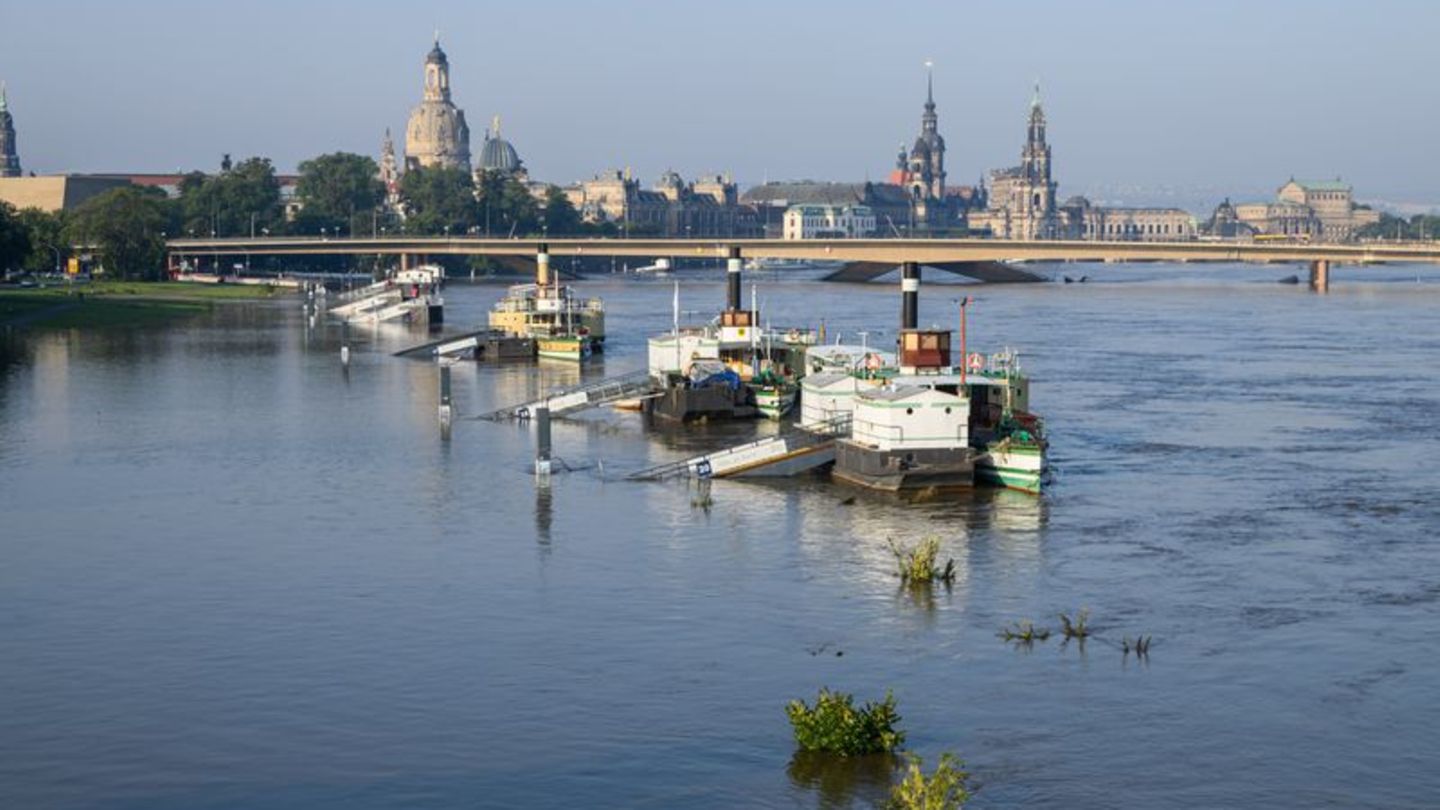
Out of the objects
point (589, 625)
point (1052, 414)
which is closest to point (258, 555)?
point (589, 625)

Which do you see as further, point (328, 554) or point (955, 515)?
point (955, 515)

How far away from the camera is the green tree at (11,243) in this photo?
12556 cm

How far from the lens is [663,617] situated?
1484 inches

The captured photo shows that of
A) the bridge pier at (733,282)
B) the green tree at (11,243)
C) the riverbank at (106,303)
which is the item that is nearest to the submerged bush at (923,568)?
the bridge pier at (733,282)

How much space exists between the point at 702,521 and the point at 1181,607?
13014 millimetres

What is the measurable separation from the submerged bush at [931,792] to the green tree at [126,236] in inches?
5548

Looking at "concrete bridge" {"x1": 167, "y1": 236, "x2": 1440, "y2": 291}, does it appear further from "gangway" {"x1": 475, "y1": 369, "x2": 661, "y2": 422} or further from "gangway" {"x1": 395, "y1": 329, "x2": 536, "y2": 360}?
"gangway" {"x1": 475, "y1": 369, "x2": 661, "y2": 422}

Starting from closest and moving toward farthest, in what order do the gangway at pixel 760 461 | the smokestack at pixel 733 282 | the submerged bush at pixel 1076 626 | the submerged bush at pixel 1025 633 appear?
the submerged bush at pixel 1025 633 < the submerged bush at pixel 1076 626 < the gangway at pixel 760 461 < the smokestack at pixel 733 282

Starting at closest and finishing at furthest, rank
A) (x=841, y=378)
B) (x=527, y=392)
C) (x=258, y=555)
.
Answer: (x=258, y=555), (x=841, y=378), (x=527, y=392)

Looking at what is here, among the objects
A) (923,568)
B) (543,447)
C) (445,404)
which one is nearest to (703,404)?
(445,404)

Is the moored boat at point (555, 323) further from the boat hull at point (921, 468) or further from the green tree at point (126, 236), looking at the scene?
the green tree at point (126, 236)

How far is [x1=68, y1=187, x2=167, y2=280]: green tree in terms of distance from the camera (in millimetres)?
158375

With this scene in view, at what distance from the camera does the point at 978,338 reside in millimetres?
112250

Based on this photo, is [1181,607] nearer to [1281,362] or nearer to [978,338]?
[1281,362]
